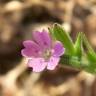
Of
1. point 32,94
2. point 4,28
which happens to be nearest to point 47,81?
point 32,94

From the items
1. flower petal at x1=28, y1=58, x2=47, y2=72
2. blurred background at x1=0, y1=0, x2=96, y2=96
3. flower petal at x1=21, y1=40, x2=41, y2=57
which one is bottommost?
blurred background at x1=0, y1=0, x2=96, y2=96

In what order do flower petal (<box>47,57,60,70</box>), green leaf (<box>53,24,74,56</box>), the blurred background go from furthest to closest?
the blurred background
green leaf (<box>53,24,74,56</box>)
flower petal (<box>47,57,60,70</box>)

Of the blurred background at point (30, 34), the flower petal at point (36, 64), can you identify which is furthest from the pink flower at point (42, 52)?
the blurred background at point (30, 34)

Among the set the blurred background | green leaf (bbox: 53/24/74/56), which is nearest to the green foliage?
green leaf (bbox: 53/24/74/56)

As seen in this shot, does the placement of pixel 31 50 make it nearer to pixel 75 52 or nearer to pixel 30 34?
pixel 75 52

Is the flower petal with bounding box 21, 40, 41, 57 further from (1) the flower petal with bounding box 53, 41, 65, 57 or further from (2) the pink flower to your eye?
(1) the flower petal with bounding box 53, 41, 65, 57

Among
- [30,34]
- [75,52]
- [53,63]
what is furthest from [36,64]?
[30,34]

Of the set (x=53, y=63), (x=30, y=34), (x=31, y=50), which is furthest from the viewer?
(x=30, y=34)

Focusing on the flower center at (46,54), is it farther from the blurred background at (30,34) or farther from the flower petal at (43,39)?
the blurred background at (30,34)
